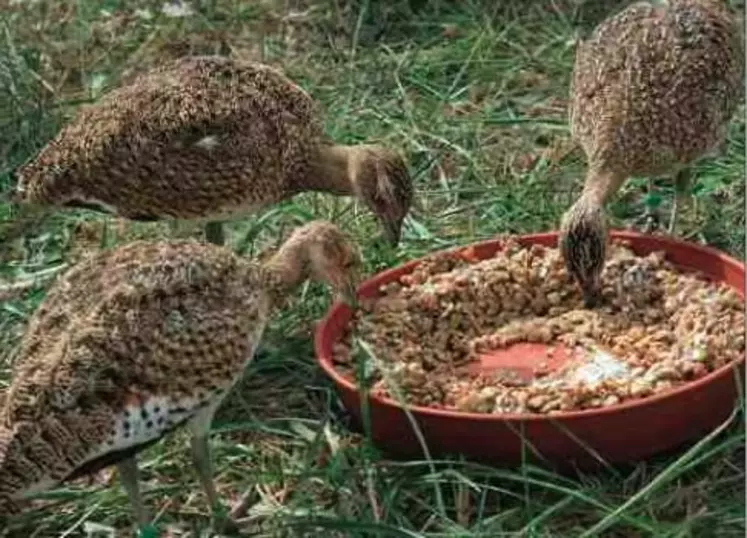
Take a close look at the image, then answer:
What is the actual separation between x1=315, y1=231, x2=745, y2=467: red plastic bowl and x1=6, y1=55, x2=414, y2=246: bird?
1055 mm

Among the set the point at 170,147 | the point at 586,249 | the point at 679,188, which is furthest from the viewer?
the point at 679,188

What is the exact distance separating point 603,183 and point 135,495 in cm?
218

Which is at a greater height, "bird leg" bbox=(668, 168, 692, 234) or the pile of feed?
"bird leg" bbox=(668, 168, 692, 234)

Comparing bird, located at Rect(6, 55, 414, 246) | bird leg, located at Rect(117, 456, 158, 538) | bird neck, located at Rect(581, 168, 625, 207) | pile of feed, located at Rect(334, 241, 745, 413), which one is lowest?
bird leg, located at Rect(117, 456, 158, 538)

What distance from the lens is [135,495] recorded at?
513 centimetres

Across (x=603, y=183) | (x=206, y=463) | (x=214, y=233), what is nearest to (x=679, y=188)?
(x=603, y=183)

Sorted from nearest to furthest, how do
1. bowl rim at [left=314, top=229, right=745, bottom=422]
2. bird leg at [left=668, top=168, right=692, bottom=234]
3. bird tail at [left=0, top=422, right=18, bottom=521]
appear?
bird tail at [left=0, top=422, right=18, bottom=521] < bowl rim at [left=314, top=229, right=745, bottom=422] < bird leg at [left=668, top=168, right=692, bottom=234]

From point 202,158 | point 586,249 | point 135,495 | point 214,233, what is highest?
point 202,158

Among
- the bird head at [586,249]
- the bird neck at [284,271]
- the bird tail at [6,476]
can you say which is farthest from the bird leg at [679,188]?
the bird tail at [6,476]

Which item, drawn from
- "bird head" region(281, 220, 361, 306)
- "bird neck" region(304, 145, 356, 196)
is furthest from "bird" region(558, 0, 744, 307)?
"bird head" region(281, 220, 361, 306)

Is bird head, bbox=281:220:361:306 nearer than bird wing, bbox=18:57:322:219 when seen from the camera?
Yes

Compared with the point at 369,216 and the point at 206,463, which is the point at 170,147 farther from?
the point at 206,463

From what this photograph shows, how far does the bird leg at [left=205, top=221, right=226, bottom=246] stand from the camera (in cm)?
653

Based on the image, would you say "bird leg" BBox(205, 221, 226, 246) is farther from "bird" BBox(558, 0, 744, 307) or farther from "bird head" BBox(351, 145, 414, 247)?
"bird" BBox(558, 0, 744, 307)
